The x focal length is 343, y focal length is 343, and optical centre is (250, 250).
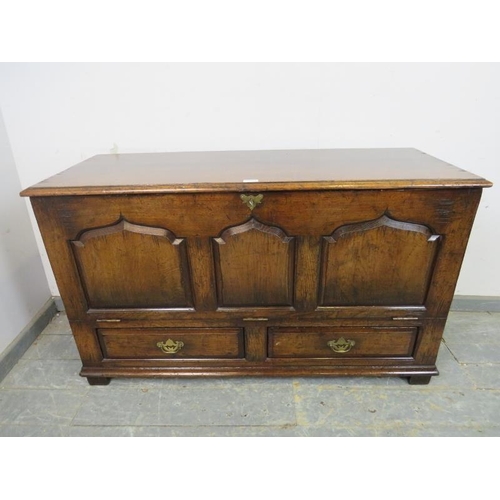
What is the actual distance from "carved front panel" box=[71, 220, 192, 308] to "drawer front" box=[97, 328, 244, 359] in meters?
0.13

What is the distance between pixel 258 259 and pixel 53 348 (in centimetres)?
118

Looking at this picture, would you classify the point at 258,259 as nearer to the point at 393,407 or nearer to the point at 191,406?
the point at 191,406

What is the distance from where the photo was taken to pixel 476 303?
1862 mm

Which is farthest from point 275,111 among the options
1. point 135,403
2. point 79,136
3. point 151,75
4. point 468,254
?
point 135,403

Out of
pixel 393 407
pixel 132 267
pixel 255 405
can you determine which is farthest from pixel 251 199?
pixel 393 407

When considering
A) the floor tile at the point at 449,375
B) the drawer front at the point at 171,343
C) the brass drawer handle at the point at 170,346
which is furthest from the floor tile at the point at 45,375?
the floor tile at the point at 449,375

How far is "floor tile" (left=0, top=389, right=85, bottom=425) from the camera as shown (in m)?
1.30

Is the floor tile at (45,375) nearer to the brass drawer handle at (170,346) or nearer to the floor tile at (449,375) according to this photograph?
the brass drawer handle at (170,346)

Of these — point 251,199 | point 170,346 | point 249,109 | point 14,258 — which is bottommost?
point 170,346

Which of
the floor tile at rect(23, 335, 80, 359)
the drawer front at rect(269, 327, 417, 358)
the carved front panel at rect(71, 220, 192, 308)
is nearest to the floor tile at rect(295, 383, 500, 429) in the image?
the drawer front at rect(269, 327, 417, 358)

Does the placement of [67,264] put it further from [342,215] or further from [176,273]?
[342,215]

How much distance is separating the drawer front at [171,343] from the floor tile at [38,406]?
0.23 meters

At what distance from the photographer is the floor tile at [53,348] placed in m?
1.62

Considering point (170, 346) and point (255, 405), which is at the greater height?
point (170, 346)
